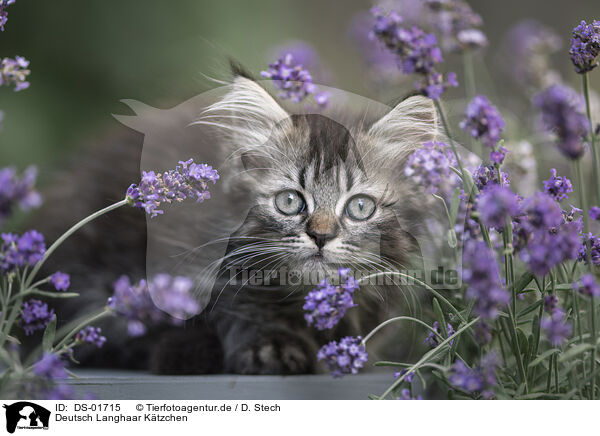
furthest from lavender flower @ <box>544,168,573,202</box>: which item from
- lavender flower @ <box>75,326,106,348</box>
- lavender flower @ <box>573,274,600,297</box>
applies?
lavender flower @ <box>75,326,106,348</box>

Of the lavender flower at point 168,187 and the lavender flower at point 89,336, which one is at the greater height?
the lavender flower at point 168,187

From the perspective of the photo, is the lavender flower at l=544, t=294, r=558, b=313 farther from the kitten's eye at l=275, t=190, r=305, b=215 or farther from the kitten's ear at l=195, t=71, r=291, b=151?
the kitten's ear at l=195, t=71, r=291, b=151

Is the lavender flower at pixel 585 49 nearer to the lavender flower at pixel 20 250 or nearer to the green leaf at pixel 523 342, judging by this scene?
the green leaf at pixel 523 342

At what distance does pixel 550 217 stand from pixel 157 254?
72 cm

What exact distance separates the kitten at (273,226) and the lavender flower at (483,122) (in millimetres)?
237

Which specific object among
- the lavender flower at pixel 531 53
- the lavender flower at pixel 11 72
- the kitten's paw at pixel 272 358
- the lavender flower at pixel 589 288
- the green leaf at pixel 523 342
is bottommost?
the kitten's paw at pixel 272 358

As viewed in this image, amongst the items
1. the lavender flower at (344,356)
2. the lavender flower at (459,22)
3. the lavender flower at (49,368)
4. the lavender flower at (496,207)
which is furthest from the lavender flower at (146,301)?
the lavender flower at (459,22)

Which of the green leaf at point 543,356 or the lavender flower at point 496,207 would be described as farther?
the green leaf at point 543,356

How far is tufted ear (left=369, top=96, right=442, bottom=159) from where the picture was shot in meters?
0.97

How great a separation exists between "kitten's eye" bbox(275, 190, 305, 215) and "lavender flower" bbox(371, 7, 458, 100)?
32cm

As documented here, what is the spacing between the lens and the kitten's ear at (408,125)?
969 mm

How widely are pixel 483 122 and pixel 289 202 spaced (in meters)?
0.39

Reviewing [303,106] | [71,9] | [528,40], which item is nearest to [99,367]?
[303,106]

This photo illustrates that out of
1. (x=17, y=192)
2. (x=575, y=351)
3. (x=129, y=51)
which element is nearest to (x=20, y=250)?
(x=17, y=192)
